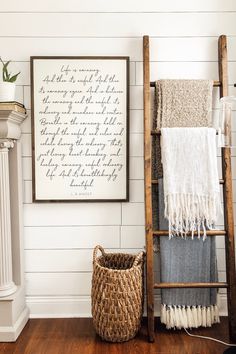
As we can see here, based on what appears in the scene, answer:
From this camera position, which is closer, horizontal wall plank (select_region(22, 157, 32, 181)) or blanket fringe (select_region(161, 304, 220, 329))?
blanket fringe (select_region(161, 304, 220, 329))

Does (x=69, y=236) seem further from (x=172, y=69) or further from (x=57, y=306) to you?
(x=172, y=69)

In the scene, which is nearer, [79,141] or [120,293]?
[120,293]

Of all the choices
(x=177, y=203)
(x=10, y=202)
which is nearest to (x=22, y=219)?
(x=10, y=202)

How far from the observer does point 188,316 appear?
2.11 m

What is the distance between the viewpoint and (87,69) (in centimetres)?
220

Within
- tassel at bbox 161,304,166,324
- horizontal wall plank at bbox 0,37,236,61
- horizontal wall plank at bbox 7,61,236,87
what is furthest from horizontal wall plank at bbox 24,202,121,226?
horizontal wall plank at bbox 0,37,236,61

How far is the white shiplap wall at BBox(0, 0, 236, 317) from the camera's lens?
2.19 m

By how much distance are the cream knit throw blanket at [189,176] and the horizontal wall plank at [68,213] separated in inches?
16.0

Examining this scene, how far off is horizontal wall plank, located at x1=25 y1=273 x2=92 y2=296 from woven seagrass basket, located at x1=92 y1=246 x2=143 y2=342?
28 centimetres

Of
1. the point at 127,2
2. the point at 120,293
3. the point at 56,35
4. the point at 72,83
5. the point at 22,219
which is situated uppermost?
the point at 127,2

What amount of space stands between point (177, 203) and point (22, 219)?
0.91m

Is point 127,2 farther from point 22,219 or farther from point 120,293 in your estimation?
point 120,293

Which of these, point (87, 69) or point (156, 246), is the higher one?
point (87, 69)

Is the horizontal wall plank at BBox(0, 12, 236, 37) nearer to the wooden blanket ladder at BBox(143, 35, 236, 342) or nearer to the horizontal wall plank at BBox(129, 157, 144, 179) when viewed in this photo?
the wooden blanket ladder at BBox(143, 35, 236, 342)
